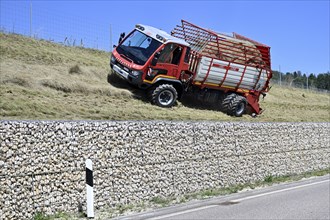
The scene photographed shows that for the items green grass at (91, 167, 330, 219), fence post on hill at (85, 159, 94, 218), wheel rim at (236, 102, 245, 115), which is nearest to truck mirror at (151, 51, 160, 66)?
wheel rim at (236, 102, 245, 115)

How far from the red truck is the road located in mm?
7163

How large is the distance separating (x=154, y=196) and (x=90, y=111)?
5372 mm

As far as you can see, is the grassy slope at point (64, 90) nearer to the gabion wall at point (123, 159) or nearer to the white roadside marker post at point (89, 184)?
the gabion wall at point (123, 159)

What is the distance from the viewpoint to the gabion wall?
28.3 feet

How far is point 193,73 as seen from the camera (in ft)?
66.2

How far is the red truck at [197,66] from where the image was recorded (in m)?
18.9

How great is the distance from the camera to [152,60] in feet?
61.1

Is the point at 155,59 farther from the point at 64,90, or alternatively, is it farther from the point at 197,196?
the point at 197,196

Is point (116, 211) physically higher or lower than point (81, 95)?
lower

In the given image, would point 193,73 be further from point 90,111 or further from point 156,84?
point 90,111

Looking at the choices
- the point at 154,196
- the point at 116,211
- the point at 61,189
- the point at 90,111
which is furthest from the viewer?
the point at 90,111

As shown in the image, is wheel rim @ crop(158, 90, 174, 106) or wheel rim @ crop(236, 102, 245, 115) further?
wheel rim @ crop(236, 102, 245, 115)

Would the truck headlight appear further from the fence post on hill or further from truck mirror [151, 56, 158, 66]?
the fence post on hill

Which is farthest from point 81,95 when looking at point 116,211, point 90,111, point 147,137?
point 116,211
